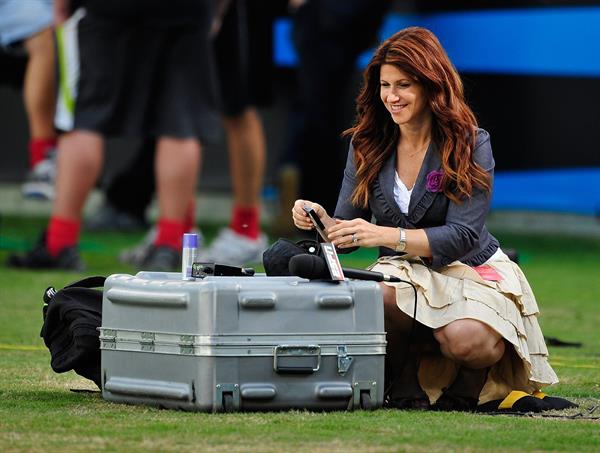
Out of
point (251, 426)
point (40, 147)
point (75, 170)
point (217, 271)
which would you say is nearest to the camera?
point (251, 426)

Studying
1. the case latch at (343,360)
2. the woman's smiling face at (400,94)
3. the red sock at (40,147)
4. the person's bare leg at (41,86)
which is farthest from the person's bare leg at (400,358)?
the person's bare leg at (41,86)

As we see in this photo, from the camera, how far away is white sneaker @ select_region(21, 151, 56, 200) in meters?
8.66

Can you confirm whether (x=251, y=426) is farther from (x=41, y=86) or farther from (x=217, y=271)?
(x=41, y=86)

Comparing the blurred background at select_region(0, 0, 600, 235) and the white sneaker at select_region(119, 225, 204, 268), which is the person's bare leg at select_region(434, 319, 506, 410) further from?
the blurred background at select_region(0, 0, 600, 235)

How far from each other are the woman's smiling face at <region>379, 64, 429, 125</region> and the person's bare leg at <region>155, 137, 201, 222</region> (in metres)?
3.47

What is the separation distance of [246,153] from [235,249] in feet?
1.70

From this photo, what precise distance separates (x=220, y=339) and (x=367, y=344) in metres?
0.40

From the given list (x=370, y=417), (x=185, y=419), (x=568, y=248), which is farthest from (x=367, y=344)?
(x=568, y=248)

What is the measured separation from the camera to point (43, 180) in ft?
28.4

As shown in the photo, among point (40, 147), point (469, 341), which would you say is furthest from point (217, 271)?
point (40, 147)

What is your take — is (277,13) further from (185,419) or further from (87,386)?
(185,419)

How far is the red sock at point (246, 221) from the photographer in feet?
28.0

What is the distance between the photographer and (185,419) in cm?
383

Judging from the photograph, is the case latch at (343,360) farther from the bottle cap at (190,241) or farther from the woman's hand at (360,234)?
the bottle cap at (190,241)
